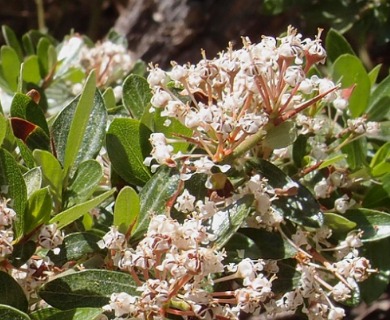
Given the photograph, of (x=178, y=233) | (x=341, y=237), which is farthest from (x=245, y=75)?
(x=341, y=237)

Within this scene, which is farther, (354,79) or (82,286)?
(354,79)

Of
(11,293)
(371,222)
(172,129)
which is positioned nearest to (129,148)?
(172,129)

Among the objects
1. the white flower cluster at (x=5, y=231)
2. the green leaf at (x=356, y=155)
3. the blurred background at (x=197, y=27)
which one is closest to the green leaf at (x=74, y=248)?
the white flower cluster at (x=5, y=231)

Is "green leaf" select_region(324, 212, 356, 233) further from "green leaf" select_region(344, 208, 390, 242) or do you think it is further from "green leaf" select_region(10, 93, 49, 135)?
"green leaf" select_region(10, 93, 49, 135)

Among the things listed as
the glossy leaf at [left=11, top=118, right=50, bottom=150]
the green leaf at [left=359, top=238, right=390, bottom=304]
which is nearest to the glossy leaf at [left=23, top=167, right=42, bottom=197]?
the glossy leaf at [left=11, top=118, right=50, bottom=150]

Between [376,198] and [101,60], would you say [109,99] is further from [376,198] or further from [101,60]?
[376,198]

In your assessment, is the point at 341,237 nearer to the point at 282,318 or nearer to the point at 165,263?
the point at 165,263
